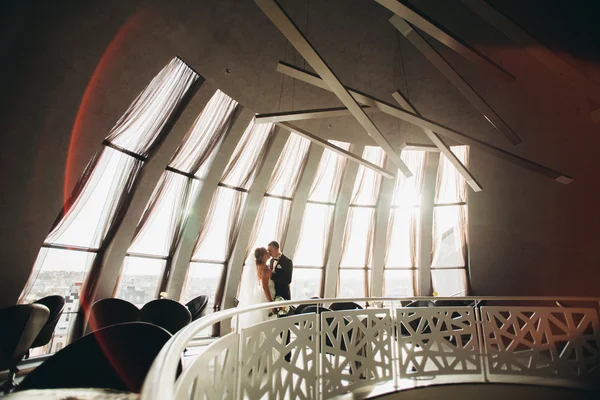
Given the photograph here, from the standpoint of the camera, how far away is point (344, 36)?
5.10 m

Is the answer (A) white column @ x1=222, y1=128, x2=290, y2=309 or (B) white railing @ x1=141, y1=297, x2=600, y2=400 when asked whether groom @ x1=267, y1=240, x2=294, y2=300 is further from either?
(A) white column @ x1=222, y1=128, x2=290, y2=309

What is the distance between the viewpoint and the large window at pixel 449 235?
957 centimetres

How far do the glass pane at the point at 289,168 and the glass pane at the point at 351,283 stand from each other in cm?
296

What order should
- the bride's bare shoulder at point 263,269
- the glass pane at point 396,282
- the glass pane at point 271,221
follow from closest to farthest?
the bride's bare shoulder at point 263,269 < the glass pane at point 271,221 < the glass pane at point 396,282

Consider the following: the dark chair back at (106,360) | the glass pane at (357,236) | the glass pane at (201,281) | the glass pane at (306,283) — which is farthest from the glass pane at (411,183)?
the dark chair back at (106,360)

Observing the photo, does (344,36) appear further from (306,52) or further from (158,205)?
(158,205)

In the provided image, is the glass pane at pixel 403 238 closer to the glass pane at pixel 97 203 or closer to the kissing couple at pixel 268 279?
the kissing couple at pixel 268 279

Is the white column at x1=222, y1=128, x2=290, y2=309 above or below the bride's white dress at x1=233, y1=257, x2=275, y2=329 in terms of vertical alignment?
above

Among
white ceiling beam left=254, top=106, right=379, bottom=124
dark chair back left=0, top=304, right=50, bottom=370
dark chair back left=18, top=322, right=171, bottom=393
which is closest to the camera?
dark chair back left=18, top=322, right=171, bottom=393

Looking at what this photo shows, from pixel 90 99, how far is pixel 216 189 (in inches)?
130

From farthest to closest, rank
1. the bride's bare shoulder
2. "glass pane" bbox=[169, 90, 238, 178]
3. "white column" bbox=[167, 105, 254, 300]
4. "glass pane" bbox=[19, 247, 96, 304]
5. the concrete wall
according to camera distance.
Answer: "white column" bbox=[167, 105, 254, 300], "glass pane" bbox=[169, 90, 238, 178], "glass pane" bbox=[19, 247, 96, 304], the bride's bare shoulder, the concrete wall

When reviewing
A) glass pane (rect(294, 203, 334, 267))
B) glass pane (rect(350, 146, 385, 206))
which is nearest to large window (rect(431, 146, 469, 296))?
glass pane (rect(350, 146, 385, 206))

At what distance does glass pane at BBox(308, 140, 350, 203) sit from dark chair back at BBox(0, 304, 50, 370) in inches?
259

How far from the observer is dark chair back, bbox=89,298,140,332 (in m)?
4.95
